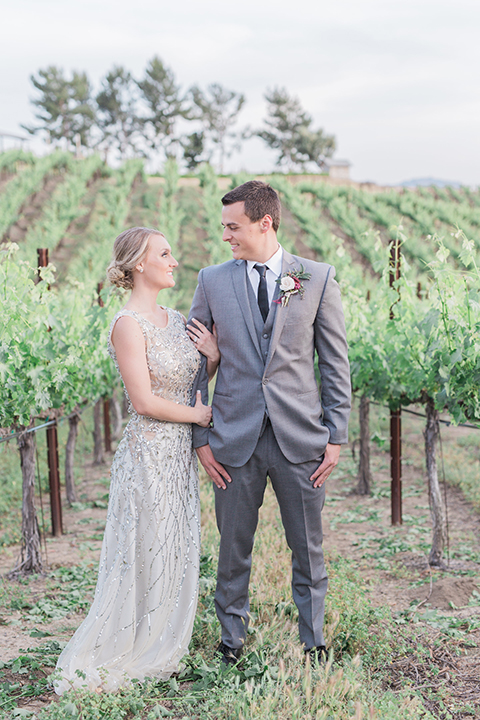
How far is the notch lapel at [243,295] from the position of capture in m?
2.69

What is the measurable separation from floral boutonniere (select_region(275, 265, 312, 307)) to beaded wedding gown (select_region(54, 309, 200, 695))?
50cm

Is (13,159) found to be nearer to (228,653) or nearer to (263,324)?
(263,324)

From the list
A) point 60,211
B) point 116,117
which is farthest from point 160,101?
point 60,211

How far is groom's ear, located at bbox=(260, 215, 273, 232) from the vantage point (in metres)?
2.66

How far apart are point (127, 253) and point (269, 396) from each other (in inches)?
35.9

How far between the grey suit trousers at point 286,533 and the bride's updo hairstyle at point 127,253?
0.96 meters

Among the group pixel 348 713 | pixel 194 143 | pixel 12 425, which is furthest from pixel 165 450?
pixel 194 143

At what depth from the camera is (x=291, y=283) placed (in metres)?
2.64

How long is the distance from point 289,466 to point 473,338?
148cm

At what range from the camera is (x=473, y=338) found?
350cm

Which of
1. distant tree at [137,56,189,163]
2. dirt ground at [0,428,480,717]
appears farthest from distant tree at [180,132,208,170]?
dirt ground at [0,428,480,717]

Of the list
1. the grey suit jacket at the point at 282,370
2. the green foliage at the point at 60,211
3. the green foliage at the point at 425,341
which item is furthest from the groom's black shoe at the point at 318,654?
the green foliage at the point at 60,211

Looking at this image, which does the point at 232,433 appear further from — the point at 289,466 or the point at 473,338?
the point at 473,338

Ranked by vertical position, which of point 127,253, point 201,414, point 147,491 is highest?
point 127,253
